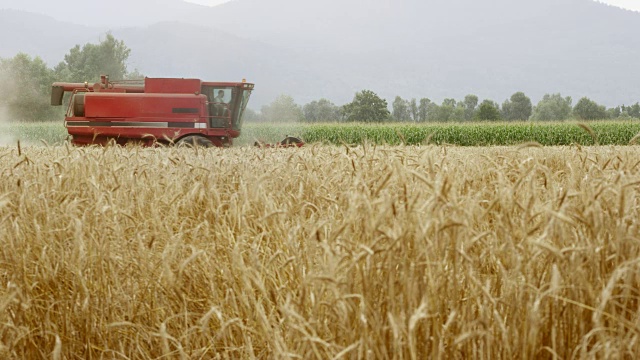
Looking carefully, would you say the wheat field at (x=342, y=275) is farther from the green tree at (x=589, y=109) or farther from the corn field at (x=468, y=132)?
the green tree at (x=589, y=109)

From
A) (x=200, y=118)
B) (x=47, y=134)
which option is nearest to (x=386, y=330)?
(x=200, y=118)

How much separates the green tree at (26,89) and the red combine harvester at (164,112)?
58494 mm

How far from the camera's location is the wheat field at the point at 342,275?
2.05 metres

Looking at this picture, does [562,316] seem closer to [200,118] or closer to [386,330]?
[386,330]

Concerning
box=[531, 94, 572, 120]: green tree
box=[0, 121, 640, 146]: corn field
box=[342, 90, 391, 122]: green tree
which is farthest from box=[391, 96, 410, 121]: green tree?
box=[0, 121, 640, 146]: corn field

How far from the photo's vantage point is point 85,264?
318 cm

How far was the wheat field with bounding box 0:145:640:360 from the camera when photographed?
2053 millimetres

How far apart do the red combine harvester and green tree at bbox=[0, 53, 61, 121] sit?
5849 cm

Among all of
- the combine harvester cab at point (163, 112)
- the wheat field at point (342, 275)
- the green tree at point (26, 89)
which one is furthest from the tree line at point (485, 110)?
the wheat field at point (342, 275)

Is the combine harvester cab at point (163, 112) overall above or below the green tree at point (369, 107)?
below

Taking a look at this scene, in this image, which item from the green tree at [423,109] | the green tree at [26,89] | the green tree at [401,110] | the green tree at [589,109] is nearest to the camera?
the green tree at [26,89]

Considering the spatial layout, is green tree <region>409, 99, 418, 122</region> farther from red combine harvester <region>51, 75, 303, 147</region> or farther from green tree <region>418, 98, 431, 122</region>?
red combine harvester <region>51, 75, 303, 147</region>

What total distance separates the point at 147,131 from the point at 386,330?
48.5 feet

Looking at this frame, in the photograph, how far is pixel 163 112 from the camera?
53.2ft
